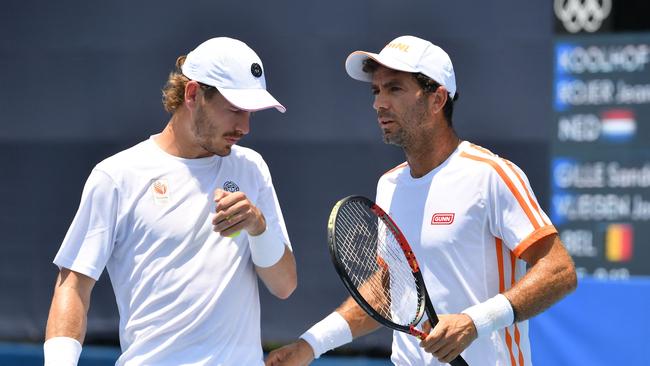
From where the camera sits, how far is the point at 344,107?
6527 mm

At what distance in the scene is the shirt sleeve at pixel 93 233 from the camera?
3.30 meters

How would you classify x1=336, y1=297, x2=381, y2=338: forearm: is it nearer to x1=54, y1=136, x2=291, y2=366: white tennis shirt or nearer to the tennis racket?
the tennis racket

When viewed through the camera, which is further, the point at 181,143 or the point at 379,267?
the point at 379,267

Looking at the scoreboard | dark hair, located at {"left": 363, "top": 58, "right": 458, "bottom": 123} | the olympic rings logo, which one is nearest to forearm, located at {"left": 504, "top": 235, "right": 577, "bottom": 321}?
dark hair, located at {"left": 363, "top": 58, "right": 458, "bottom": 123}

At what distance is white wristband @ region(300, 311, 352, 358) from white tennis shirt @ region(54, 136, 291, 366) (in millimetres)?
297

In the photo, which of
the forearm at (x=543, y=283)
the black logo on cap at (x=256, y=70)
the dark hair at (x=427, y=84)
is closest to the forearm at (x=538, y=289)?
the forearm at (x=543, y=283)

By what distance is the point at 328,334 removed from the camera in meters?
3.68

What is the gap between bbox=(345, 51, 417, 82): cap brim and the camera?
355 cm

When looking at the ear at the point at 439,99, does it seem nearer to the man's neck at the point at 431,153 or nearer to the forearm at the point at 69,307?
the man's neck at the point at 431,153

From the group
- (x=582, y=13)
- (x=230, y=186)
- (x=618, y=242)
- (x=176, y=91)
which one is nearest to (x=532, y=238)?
(x=230, y=186)

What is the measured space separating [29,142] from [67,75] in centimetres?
45

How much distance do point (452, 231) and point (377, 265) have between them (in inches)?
15.3

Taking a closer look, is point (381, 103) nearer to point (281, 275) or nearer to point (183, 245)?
point (281, 275)

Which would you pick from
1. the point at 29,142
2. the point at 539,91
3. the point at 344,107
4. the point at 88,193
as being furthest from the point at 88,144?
the point at 88,193
